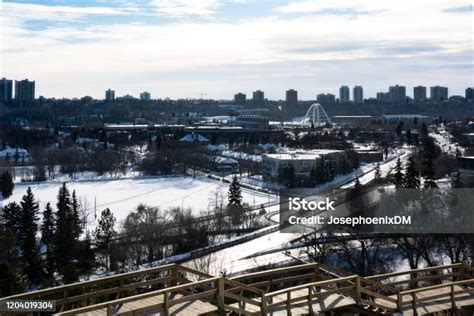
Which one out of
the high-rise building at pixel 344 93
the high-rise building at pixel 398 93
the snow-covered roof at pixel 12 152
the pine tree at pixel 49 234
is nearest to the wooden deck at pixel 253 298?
the pine tree at pixel 49 234

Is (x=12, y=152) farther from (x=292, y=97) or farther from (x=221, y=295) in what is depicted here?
(x=292, y=97)

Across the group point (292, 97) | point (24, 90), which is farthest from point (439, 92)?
point (24, 90)

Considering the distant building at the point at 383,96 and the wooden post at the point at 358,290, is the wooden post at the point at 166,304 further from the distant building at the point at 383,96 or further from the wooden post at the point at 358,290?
the distant building at the point at 383,96

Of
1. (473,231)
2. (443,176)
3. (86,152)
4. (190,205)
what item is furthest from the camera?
(86,152)

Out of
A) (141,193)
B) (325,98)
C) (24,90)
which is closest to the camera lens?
(141,193)

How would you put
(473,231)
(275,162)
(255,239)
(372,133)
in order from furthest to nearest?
(372,133) < (275,162) < (255,239) < (473,231)

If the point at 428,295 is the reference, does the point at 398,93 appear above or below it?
above

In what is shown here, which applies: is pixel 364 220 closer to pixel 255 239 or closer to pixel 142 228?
pixel 255 239

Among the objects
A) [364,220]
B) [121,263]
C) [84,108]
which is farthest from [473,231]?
[84,108]
